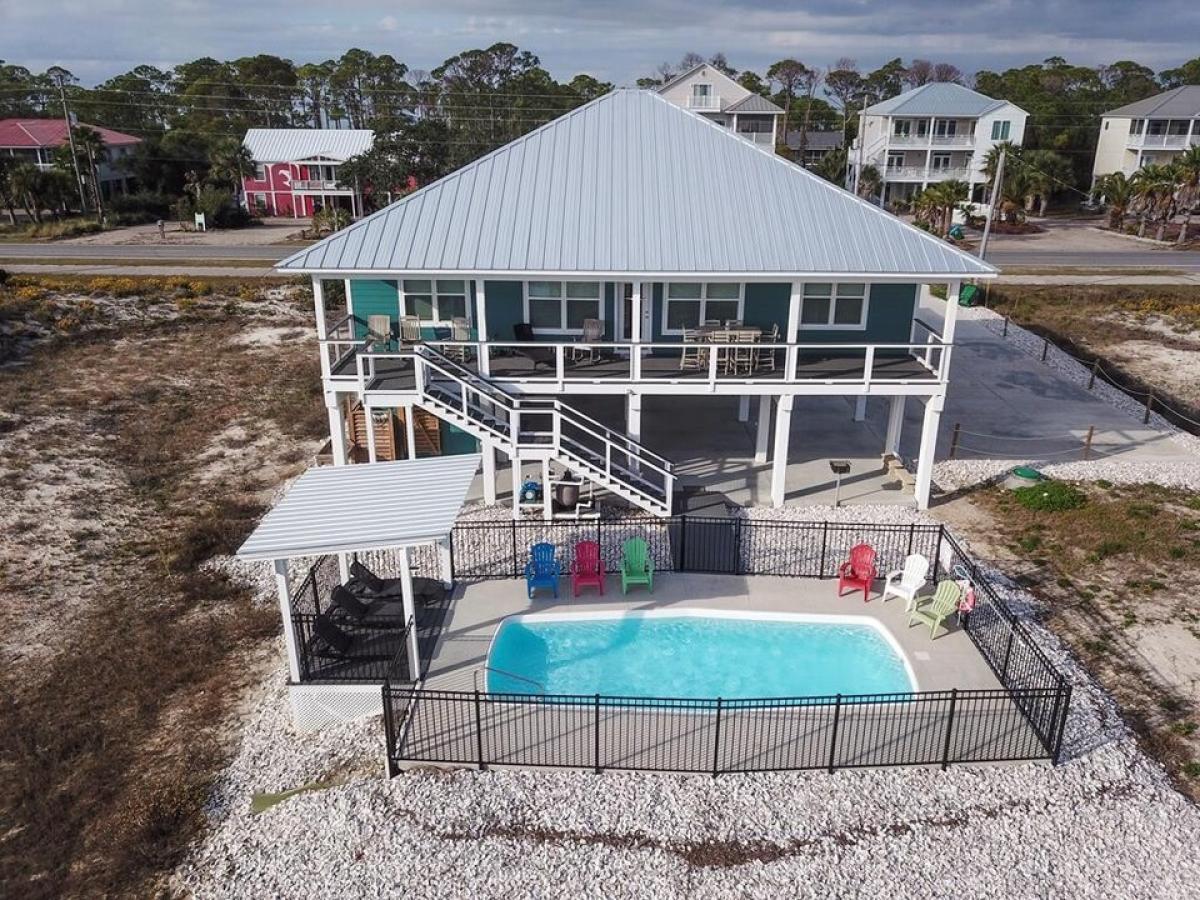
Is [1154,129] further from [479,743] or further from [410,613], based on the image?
[479,743]

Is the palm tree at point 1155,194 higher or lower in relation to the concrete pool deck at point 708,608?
higher

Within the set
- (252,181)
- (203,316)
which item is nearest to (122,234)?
(252,181)

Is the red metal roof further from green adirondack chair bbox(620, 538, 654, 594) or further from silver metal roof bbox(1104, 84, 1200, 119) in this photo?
silver metal roof bbox(1104, 84, 1200, 119)

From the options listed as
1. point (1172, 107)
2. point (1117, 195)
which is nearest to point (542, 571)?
point (1117, 195)

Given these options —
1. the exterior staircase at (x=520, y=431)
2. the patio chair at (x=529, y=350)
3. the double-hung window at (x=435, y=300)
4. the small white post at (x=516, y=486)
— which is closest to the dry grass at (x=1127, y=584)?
the exterior staircase at (x=520, y=431)

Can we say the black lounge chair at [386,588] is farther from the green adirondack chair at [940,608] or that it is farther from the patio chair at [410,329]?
the green adirondack chair at [940,608]

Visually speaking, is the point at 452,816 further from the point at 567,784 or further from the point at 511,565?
the point at 511,565
